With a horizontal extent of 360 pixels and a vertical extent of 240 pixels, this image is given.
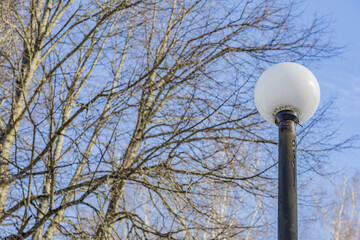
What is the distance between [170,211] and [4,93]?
109 inches

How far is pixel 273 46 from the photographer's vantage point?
6.34 metres

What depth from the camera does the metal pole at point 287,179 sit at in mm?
2807

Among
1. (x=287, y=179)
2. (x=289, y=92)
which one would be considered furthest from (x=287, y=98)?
(x=287, y=179)

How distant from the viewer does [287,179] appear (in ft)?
9.59

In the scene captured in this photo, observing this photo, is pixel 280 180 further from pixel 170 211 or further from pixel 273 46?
pixel 273 46

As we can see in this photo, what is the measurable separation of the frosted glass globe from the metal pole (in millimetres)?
63

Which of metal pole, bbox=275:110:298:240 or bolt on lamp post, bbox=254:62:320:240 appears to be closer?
metal pole, bbox=275:110:298:240

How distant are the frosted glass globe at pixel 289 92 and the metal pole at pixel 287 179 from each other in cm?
6

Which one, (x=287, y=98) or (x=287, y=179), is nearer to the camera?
(x=287, y=179)

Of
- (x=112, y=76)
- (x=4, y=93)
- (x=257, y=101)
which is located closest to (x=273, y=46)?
(x=112, y=76)

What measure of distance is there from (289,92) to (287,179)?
62 centimetres

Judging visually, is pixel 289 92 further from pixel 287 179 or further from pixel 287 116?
pixel 287 179

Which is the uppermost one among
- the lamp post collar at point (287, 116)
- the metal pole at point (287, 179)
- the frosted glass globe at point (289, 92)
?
the frosted glass globe at point (289, 92)

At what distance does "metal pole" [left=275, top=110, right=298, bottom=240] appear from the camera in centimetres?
281
